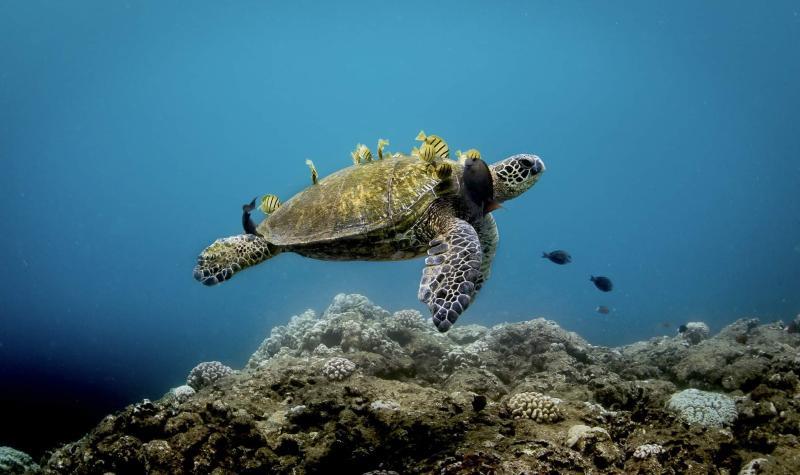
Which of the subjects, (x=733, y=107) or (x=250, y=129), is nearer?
(x=733, y=107)

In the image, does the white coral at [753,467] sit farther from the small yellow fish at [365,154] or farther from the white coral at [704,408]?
the small yellow fish at [365,154]

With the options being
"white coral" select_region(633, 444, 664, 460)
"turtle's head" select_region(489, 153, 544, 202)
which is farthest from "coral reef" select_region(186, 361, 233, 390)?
"white coral" select_region(633, 444, 664, 460)

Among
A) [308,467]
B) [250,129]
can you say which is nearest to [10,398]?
[308,467]

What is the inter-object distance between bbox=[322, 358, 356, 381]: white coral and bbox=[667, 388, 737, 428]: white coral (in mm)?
4866

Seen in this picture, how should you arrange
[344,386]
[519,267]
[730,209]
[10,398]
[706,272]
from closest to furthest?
[344,386], [10,398], [519,267], [706,272], [730,209]

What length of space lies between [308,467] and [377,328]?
5.96m

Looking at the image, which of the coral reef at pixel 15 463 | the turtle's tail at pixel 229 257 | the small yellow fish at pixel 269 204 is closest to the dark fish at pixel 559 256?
the small yellow fish at pixel 269 204

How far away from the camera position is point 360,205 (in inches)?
221

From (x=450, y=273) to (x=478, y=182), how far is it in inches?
71.3

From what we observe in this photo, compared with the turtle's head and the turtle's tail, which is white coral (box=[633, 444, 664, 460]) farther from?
the turtle's tail

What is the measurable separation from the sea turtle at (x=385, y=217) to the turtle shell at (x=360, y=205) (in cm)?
1

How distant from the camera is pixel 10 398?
35.0 feet

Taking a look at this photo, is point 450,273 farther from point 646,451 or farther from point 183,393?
point 183,393

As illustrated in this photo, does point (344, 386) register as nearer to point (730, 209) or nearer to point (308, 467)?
point (308, 467)
